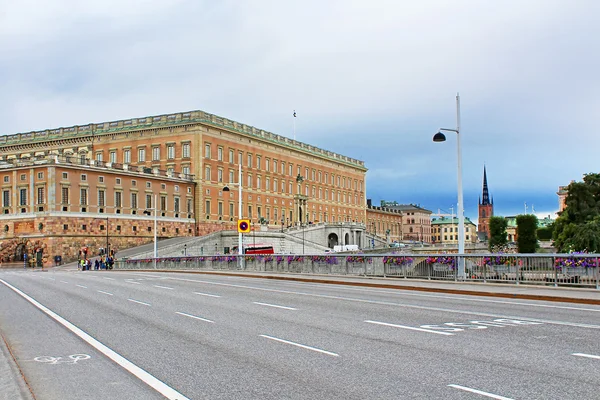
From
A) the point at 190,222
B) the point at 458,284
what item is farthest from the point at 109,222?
the point at 458,284

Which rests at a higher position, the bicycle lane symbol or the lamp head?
the lamp head

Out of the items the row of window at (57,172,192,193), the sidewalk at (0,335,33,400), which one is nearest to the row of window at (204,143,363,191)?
the row of window at (57,172,192,193)

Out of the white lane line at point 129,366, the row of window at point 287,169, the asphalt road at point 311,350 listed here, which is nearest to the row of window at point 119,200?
the row of window at point 287,169

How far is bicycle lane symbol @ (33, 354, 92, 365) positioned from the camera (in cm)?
1091

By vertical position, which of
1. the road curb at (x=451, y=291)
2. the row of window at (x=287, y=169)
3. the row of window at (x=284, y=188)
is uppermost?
the row of window at (x=287, y=169)

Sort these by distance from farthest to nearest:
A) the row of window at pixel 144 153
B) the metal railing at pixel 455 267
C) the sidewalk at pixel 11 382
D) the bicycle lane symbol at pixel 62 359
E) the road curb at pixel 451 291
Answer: the row of window at pixel 144 153
the metal railing at pixel 455 267
the road curb at pixel 451 291
the bicycle lane symbol at pixel 62 359
the sidewalk at pixel 11 382

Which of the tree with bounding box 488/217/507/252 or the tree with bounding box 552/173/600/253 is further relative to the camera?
the tree with bounding box 488/217/507/252

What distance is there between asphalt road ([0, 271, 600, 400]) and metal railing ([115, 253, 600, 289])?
14.5 ft

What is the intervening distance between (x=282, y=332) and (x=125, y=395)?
18.6 feet

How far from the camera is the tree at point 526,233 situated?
70938mm

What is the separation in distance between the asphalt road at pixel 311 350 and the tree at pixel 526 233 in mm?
53360

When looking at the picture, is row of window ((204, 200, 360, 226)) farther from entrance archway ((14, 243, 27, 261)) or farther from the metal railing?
the metal railing

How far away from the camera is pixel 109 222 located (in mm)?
82688

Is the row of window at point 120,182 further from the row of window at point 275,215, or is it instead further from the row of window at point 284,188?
the row of window at point 275,215
